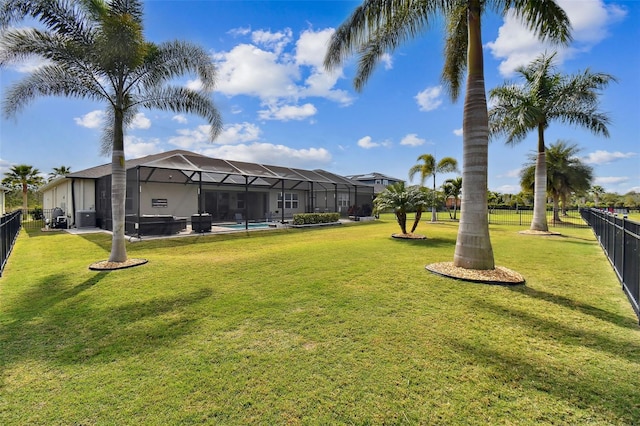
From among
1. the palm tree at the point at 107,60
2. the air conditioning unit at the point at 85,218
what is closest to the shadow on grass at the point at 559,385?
the palm tree at the point at 107,60

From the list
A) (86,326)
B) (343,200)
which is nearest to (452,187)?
(343,200)

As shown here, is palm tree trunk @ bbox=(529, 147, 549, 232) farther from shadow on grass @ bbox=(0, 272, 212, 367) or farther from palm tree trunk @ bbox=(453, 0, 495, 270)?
shadow on grass @ bbox=(0, 272, 212, 367)

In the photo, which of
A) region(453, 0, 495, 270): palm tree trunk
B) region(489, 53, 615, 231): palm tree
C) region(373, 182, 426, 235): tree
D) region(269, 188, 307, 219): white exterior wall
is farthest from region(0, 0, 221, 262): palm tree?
region(269, 188, 307, 219): white exterior wall

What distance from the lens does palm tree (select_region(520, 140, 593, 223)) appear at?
2159cm

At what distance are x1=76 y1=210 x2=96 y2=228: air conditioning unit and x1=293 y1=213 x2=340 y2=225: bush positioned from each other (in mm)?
11383

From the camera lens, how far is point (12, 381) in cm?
275

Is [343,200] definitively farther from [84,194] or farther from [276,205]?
[84,194]

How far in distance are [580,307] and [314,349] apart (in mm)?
4421

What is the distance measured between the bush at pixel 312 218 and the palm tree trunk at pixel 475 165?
12.5 meters

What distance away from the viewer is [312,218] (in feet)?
62.3

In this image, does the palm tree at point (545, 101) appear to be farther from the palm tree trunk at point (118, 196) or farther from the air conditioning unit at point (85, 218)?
the air conditioning unit at point (85, 218)

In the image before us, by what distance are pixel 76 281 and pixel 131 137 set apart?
5.95 m

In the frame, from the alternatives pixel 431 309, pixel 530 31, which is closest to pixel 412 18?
pixel 530 31

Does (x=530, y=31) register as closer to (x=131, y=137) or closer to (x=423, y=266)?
(x=423, y=266)
